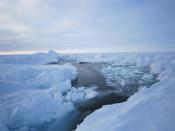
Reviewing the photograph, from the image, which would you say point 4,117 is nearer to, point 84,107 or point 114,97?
point 84,107

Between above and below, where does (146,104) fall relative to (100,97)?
above

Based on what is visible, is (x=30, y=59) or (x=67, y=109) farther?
(x=30, y=59)

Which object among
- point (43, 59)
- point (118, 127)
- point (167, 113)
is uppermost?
point (167, 113)

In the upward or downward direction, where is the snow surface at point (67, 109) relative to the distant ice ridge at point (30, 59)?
upward

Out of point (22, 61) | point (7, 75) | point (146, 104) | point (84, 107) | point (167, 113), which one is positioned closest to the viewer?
point (167, 113)

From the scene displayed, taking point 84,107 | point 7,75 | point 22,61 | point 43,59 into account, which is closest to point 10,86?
point 7,75

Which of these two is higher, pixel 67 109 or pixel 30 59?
pixel 67 109

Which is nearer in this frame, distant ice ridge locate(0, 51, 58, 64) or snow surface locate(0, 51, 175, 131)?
snow surface locate(0, 51, 175, 131)

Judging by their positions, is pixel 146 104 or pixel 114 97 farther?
pixel 114 97

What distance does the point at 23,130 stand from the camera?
6484 millimetres

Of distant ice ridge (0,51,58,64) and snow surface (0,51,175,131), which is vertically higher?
snow surface (0,51,175,131)

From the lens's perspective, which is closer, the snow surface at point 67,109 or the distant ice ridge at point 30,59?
the snow surface at point 67,109

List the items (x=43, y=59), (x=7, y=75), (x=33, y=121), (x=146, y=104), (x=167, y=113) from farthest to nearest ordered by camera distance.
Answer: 1. (x=43, y=59)
2. (x=7, y=75)
3. (x=33, y=121)
4. (x=146, y=104)
5. (x=167, y=113)

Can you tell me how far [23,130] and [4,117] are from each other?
0.95m
